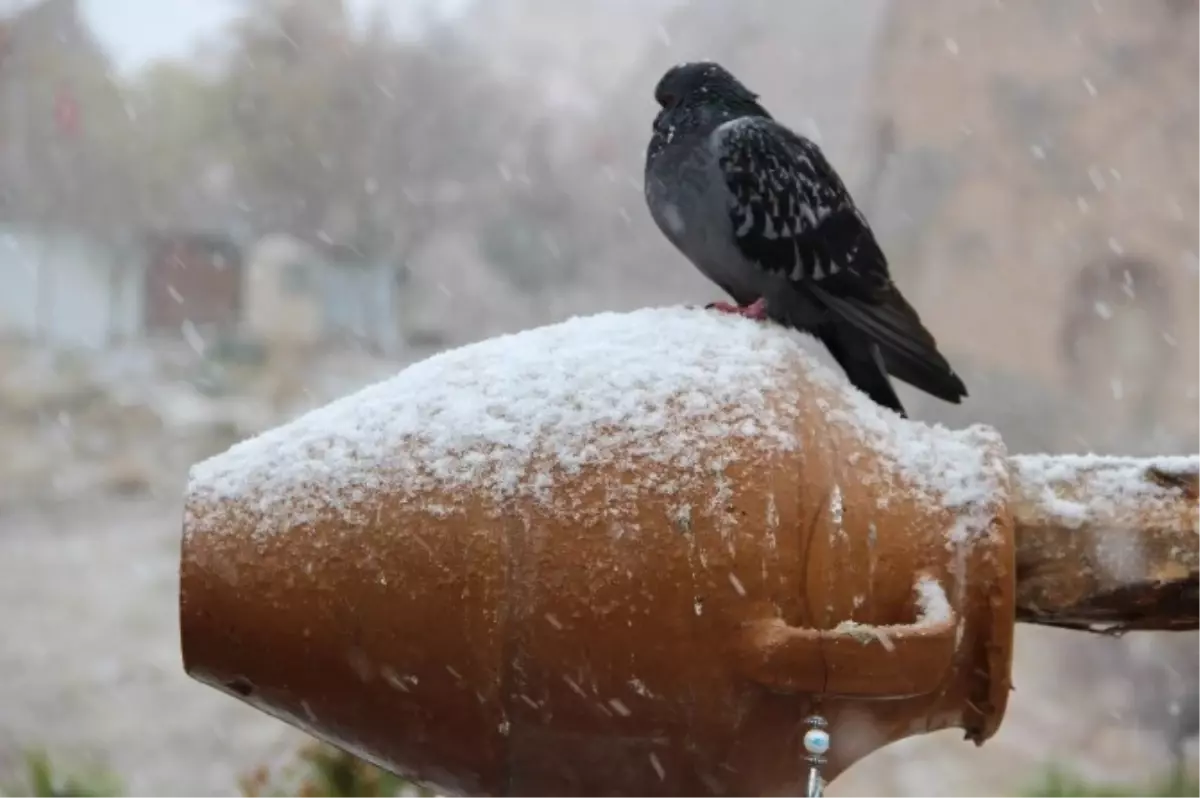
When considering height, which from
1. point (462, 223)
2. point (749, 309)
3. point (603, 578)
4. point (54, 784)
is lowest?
point (54, 784)

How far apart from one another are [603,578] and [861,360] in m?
0.36

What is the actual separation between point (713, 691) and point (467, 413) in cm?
18

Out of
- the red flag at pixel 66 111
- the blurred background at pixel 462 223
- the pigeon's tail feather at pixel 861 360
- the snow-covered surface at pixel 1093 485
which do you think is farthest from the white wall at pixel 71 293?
the snow-covered surface at pixel 1093 485

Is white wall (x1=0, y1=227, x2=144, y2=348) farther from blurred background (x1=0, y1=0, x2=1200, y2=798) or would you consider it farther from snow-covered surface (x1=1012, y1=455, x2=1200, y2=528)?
snow-covered surface (x1=1012, y1=455, x2=1200, y2=528)

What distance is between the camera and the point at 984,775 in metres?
1.29

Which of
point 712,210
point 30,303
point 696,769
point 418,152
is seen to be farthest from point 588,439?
point 30,303

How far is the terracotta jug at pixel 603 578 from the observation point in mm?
482

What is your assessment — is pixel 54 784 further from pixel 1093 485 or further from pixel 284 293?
pixel 1093 485

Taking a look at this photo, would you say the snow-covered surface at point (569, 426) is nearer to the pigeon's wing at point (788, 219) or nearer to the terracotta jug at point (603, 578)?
the terracotta jug at point (603, 578)

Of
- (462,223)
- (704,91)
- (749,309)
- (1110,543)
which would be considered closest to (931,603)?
(1110,543)

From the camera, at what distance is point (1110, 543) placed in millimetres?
555

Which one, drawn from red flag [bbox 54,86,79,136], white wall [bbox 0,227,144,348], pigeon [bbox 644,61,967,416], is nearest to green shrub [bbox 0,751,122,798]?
white wall [bbox 0,227,144,348]

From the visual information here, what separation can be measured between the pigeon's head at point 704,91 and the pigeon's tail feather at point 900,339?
0.18m

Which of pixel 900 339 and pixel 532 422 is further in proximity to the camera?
pixel 900 339
